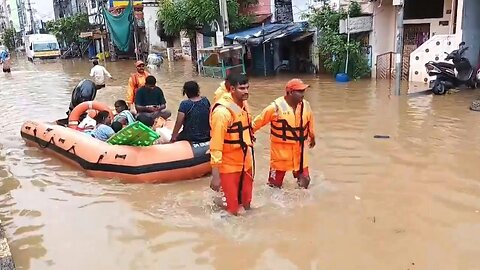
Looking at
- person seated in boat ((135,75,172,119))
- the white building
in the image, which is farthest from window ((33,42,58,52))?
person seated in boat ((135,75,172,119))

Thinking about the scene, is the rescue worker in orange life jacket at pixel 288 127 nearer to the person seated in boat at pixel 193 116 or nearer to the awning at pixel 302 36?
the person seated in boat at pixel 193 116

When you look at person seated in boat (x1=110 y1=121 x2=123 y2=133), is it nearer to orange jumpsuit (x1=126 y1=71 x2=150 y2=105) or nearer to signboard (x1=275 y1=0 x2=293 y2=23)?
orange jumpsuit (x1=126 y1=71 x2=150 y2=105)

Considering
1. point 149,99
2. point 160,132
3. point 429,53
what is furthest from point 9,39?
point 160,132

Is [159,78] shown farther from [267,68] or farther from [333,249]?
[333,249]

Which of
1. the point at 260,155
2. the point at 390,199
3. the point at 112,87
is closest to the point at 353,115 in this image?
the point at 260,155

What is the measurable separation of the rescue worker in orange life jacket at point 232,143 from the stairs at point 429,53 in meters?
10.4

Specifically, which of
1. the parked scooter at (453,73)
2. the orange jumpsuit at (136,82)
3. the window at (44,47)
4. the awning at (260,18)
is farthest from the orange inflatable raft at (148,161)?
the window at (44,47)

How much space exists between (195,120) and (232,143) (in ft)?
4.77

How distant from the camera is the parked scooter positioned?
1232 cm

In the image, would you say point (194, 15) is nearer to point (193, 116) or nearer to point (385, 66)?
point (385, 66)

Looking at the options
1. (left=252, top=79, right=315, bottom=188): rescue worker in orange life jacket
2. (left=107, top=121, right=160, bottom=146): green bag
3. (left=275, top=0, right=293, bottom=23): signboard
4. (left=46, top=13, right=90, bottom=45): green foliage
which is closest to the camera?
(left=252, top=79, right=315, bottom=188): rescue worker in orange life jacket

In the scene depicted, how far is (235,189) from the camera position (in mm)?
4828

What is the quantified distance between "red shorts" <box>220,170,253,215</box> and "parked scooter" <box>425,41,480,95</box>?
8918 mm

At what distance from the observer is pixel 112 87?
18641 millimetres
